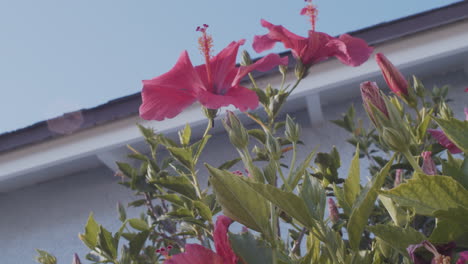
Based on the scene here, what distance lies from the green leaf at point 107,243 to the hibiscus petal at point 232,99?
0.37 m

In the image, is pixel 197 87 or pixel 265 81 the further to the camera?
pixel 265 81

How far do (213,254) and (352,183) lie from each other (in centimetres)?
17

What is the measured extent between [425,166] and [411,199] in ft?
0.53

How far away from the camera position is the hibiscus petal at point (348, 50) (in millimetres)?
879

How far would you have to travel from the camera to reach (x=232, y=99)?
2.39 feet

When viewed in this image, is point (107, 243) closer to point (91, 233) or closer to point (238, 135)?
point (91, 233)

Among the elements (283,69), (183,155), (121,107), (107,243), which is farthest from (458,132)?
(121,107)

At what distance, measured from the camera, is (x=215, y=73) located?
2.74 ft

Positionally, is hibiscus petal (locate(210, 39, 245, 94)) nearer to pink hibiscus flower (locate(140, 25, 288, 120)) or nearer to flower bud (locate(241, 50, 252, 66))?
pink hibiscus flower (locate(140, 25, 288, 120))

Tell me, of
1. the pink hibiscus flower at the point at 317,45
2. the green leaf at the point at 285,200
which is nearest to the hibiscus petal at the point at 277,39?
the pink hibiscus flower at the point at 317,45

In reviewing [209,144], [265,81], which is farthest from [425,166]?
[209,144]

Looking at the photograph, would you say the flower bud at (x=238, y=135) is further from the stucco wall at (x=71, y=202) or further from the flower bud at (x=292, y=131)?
the stucco wall at (x=71, y=202)

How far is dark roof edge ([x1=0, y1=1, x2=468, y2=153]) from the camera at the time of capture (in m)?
1.98

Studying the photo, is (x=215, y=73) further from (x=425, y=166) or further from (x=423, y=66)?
(x=423, y=66)
